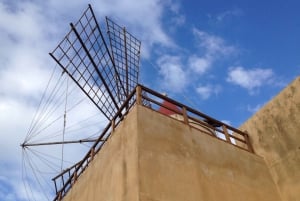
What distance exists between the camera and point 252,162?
717 cm

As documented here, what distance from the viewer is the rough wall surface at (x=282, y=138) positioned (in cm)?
667

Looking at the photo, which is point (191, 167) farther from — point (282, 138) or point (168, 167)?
point (282, 138)

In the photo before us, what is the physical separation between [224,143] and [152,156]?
2503 mm

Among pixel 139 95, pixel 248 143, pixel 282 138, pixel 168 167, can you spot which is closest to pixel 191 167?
pixel 168 167

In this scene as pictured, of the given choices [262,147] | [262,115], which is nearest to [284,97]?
[262,115]

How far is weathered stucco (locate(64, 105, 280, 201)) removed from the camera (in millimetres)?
4973

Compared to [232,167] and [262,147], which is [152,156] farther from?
[262,147]

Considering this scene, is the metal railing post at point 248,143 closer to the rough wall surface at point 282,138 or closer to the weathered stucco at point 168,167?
the rough wall surface at point 282,138

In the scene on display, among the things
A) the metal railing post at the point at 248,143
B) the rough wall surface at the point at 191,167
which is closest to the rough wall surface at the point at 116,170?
the rough wall surface at the point at 191,167

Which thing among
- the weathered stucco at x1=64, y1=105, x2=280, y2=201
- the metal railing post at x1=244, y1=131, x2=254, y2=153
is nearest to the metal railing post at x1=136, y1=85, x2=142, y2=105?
the weathered stucco at x1=64, y1=105, x2=280, y2=201

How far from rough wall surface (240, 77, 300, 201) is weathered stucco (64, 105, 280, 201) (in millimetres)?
262

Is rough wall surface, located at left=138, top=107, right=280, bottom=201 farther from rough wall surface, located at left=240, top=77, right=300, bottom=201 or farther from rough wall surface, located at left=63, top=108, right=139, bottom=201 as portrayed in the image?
rough wall surface, located at left=240, top=77, right=300, bottom=201

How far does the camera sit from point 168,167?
5281 millimetres

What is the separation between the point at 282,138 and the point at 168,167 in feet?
10.8
